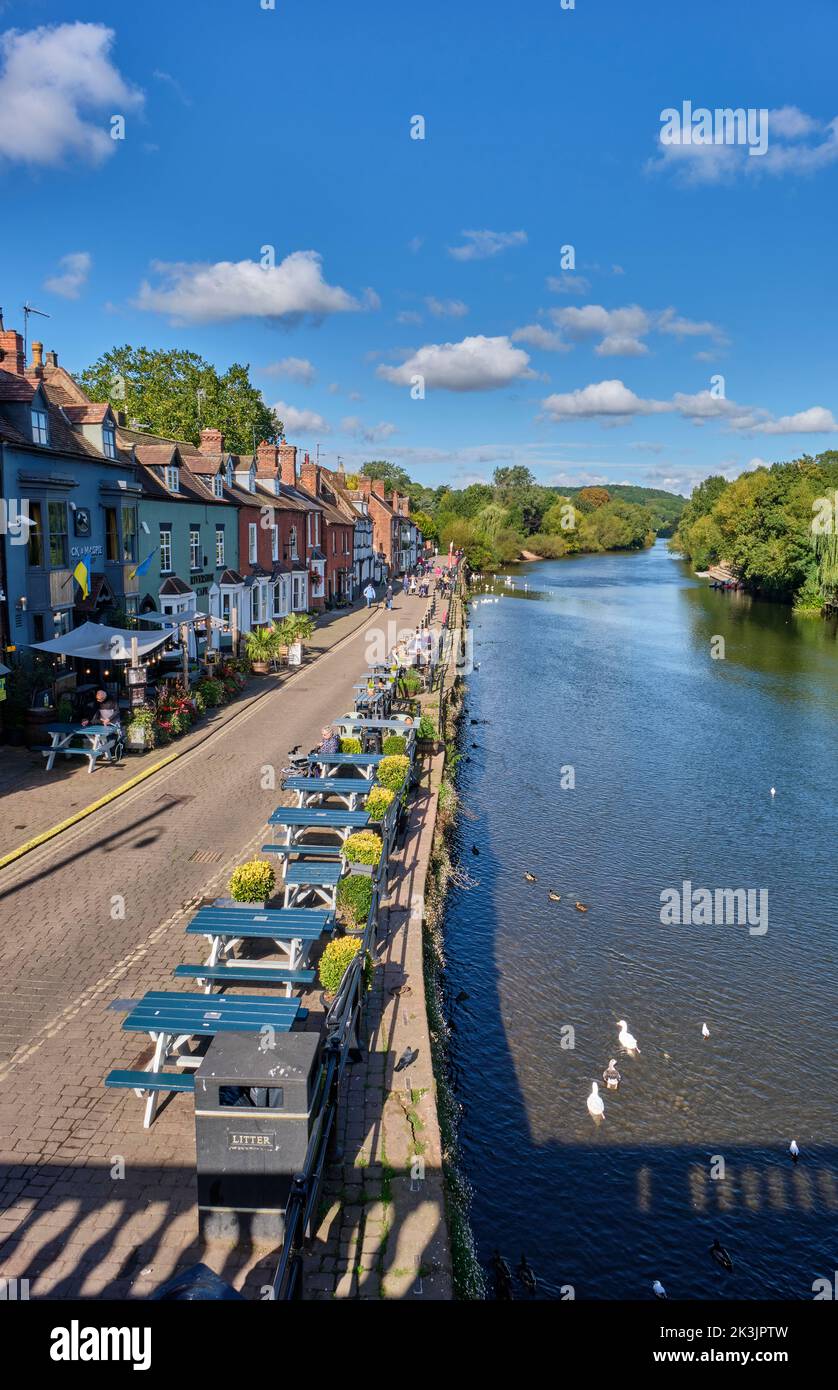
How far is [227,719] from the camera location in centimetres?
2597

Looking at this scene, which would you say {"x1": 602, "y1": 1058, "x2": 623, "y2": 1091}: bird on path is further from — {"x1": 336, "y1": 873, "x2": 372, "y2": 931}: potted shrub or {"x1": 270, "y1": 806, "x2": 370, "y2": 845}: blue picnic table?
{"x1": 270, "y1": 806, "x2": 370, "y2": 845}: blue picnic table

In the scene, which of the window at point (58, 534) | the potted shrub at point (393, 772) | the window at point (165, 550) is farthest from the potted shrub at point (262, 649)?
the potted shrub at point (393, 772)

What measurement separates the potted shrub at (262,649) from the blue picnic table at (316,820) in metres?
17.9

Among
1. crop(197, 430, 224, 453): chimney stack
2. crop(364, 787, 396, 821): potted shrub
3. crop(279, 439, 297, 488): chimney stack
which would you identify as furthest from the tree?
crop(364, 787, 396, 821): potted shrub

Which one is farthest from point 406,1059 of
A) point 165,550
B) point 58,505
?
point 165,550

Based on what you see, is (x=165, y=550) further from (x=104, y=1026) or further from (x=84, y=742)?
(x=104, y=1026)

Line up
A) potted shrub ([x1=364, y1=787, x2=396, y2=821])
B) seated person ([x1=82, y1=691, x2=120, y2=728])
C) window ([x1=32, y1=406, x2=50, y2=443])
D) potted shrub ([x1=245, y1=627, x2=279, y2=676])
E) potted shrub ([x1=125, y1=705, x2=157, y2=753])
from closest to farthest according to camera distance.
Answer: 1. potted shrub ([x1=364, y1=787, x2=396, y2=821])
2. seated person ([x1=82, y1=691, x2=120, y2=728])
3. potted shrub ([x1=125, y1=705, x2=157, y2=753])
4. window ([x1=32, y1=406, x2=50, y2=443])
5. potted shrub ([x1=245, y1=627, x2=279, y2=676])

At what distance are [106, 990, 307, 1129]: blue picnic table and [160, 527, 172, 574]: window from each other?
23564mm

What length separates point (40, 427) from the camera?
22828 millimetres

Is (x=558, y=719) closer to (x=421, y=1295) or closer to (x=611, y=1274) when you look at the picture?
(x=611, y=1274)

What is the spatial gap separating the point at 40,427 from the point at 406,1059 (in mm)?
19288

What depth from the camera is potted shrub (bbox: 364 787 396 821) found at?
52.3 feet

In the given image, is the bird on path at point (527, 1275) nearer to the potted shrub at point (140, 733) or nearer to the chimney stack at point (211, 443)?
the potted shrub at point (140, 733)
